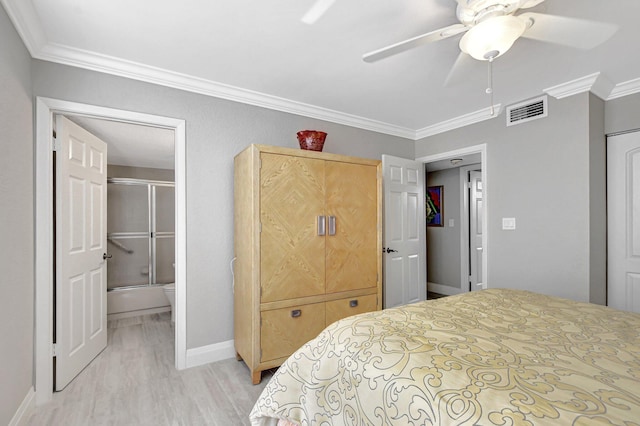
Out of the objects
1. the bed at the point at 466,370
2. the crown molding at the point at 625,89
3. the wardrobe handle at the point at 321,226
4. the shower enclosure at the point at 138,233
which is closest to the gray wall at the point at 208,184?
the wardrobe handle at the point at 321,226

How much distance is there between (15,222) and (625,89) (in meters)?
4.58

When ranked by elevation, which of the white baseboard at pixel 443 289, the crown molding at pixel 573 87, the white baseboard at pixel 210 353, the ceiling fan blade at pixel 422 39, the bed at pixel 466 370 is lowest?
the white baseboard at pixel 443 289

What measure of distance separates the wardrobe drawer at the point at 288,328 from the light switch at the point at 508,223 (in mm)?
2053

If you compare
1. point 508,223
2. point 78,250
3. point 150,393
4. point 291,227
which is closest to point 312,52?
point 291,227

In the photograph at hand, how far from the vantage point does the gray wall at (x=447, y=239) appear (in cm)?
505

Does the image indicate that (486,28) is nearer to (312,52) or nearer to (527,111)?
(312,52)

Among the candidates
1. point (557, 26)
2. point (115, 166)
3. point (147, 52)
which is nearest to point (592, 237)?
point (557, 26)

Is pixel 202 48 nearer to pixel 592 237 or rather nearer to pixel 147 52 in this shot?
pixel 147 52

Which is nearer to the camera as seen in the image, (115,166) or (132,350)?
(132,350)

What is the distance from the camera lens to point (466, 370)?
93 centimetres

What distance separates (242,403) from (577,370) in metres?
1.91

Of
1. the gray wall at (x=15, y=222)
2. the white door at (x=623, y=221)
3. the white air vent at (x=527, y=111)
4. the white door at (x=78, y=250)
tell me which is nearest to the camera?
the gray wall at (x=15, y=222)

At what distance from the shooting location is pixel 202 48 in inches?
82.6

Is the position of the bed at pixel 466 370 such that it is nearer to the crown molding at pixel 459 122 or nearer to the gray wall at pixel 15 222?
the gray wall at pixel 15 222
